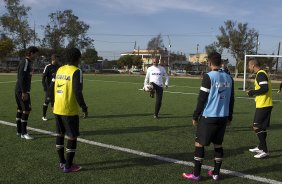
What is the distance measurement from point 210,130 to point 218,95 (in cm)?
53

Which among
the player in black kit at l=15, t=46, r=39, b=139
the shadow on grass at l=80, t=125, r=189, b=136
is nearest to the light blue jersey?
the shadow on grass at l=80, t=125, r=189, b=136

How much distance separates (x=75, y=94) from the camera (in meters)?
5.22

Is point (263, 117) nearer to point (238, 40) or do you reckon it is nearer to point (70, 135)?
point (70, 135)

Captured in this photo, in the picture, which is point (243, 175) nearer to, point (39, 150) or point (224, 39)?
point (39, 150)

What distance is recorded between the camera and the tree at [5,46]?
177 ft

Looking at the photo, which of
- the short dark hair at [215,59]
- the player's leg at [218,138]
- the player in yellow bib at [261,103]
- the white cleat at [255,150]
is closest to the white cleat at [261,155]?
the player in yellow bib at [261,103]

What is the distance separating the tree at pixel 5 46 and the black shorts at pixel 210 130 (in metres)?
54.4

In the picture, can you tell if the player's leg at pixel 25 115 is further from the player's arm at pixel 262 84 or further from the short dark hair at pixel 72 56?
the player's arm at pixel 262 84

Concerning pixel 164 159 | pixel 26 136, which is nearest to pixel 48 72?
pixel 26 136

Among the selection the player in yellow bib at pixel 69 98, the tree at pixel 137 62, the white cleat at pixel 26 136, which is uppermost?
the tree at pixel 137 62

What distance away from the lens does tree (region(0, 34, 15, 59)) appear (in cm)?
5403

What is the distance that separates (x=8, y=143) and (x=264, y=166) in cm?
510

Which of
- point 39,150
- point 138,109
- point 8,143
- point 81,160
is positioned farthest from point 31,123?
point 138,109

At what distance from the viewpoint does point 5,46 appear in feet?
178
